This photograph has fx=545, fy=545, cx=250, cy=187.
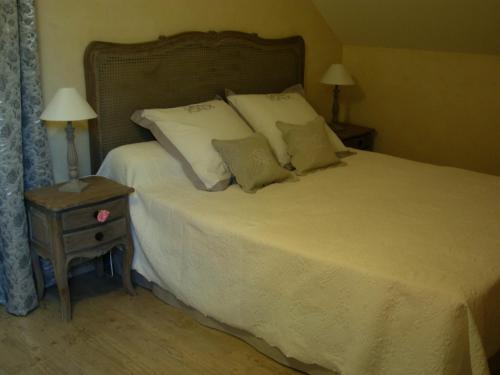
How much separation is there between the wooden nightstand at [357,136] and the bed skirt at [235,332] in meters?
1.80

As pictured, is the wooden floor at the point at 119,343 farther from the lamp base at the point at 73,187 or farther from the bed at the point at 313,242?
the lamp base at the point at 73,187

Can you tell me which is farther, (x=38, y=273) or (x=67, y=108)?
(x=38, y=273)

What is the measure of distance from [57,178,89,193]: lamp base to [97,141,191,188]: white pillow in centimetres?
22

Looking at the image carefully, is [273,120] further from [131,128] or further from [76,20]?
[76,20]

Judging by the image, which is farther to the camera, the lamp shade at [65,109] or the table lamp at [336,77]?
the table lamp at [336,77]

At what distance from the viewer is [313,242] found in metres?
2.09

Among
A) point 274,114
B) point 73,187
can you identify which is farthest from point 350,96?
point 73,187

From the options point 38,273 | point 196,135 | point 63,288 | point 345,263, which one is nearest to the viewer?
point 345,263

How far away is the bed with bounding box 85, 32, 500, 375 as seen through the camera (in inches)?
70.7

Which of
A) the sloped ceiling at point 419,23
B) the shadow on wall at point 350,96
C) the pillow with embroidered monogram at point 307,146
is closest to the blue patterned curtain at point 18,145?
the pillow with embroidered monogram at point 307,146

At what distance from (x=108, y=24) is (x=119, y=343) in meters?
1.57

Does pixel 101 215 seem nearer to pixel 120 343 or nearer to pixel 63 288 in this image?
pixel 63 288

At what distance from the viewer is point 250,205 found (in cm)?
249

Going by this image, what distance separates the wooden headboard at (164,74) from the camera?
9.12 feet
